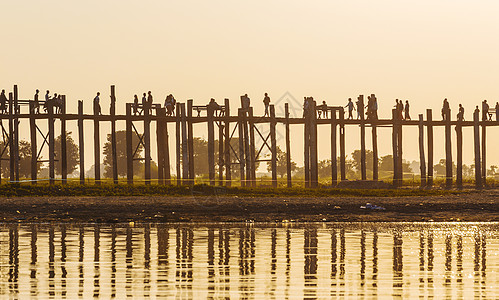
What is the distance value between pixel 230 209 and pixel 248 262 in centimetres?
1456

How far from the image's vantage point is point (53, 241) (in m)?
24.3

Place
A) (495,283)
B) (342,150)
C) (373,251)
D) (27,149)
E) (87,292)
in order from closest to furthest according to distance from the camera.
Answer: (87,292)
(495,283)
(373,251)
(342,150)
(27,149)

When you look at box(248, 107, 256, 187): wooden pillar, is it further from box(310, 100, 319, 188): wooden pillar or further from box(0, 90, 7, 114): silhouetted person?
box(0, 90, 7, 114): silhouetted person

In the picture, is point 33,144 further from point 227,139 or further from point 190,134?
point 227,139

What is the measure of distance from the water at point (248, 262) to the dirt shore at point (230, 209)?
10.6ft

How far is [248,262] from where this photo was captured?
65.0 ft

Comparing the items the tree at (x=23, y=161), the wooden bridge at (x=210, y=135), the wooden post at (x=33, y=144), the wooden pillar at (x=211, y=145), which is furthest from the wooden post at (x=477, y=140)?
the tree at (x=23, y=161)

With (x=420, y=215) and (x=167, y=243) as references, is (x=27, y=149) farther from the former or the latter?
(x=167, y=243)

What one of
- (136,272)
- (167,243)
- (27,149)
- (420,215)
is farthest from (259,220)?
(27,149)

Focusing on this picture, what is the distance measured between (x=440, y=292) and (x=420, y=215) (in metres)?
18.3

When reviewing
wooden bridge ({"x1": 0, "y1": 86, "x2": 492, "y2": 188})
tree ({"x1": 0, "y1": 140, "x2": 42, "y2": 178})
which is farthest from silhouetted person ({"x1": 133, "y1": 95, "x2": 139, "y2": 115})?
tree ({"x1": 0, "y1": 140, "x2": 42, "y2": 178})

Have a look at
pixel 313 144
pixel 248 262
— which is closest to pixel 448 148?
pixel 313 144

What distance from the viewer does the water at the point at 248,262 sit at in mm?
15992

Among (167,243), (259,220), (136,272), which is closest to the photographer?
(136,272)
